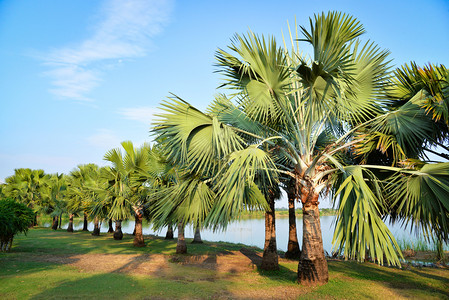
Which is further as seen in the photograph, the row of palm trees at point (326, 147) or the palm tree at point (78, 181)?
the palm tree at point (78, 181)

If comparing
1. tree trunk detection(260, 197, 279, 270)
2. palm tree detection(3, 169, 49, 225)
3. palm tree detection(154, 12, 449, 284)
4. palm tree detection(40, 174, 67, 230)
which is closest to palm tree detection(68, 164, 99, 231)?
palm tree detection(40, 174, 67, 230)

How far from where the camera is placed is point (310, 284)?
279 inches

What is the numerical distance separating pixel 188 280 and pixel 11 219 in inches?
285

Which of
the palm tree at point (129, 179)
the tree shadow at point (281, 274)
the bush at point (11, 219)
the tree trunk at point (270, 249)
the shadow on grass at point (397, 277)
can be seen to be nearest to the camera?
the shadow on grass at point (397, 277)

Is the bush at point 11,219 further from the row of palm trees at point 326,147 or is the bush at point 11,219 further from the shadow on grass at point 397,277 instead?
the shadow on grass at point 397,277

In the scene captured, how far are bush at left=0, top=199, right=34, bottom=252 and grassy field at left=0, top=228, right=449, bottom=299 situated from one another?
31.3 inches

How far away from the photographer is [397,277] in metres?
8.38

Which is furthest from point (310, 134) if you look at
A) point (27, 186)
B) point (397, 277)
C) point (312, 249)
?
point (27, 186)

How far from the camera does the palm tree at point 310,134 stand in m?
5.74

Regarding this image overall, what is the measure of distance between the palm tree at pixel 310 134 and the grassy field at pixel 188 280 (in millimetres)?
891

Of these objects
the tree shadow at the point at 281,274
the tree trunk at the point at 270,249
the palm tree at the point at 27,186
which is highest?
the palm tree at the point at 27,186

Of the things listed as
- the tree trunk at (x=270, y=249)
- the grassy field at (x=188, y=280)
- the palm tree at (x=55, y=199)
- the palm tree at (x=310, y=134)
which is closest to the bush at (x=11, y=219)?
the grassy field at (x=188, y=280)

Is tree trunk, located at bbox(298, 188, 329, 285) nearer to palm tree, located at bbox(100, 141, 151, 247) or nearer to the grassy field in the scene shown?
the grassy field

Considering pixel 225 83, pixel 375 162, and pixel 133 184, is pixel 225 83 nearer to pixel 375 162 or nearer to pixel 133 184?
pixel 375 162
